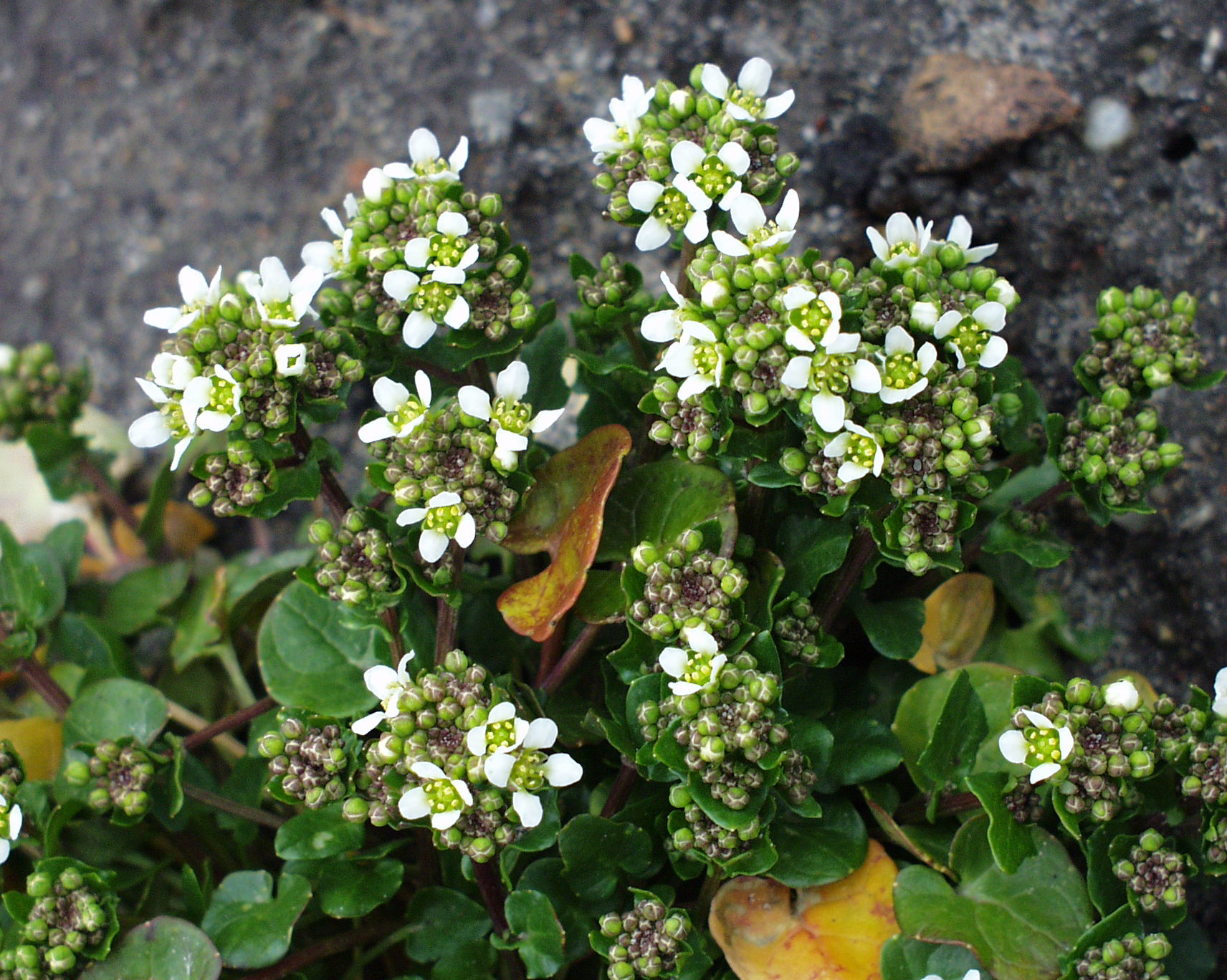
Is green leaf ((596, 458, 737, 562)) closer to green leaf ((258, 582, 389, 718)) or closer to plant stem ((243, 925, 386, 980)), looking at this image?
green leaf ((258, 582, 389, 718))

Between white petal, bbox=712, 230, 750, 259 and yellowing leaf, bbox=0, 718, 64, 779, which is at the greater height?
white petal, bbox=712, 230, 750, 259

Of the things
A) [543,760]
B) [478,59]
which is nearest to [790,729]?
[543,760]

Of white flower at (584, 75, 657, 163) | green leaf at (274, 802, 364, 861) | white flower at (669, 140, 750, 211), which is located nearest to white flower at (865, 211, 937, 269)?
white flower at (669, 140, 750, 211)

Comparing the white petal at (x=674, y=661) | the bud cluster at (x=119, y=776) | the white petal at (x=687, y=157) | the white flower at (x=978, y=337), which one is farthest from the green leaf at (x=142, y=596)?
the white flower at (x=978, y=337)

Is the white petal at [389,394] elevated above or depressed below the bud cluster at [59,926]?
above

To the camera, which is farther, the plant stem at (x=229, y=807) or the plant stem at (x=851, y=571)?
the plant stem at (x=229, y=807)

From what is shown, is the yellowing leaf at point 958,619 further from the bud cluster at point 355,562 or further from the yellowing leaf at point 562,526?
the bud cluster at point 355,562

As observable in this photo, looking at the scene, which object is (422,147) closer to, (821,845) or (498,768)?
(498,768)

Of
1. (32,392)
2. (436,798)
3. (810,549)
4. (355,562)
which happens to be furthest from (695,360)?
(32,392)
